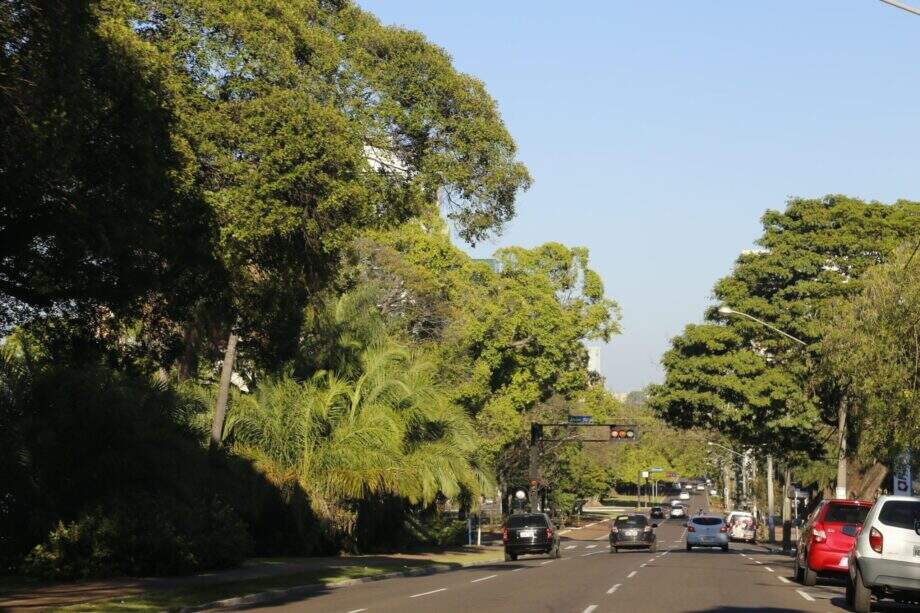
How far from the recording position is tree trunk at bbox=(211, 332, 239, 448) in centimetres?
3356

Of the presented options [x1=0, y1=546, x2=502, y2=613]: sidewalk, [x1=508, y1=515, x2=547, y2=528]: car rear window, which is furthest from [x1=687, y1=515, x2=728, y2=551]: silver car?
[x1=0, y1=546, x2=502, y2=613]: sidewalk

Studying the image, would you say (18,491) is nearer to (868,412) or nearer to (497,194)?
(497,194)

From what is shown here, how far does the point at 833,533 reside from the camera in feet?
82.8

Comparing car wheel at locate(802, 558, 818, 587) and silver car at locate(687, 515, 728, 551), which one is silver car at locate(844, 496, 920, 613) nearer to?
car wheel at locate(802, 558, 818, 587)

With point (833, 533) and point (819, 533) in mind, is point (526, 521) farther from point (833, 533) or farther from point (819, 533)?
point (833, 533)

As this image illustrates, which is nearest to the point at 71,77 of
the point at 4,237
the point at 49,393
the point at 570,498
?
the point at 4,237

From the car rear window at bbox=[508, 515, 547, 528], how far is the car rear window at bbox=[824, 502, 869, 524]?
66.6 feet

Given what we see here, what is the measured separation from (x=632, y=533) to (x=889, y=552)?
109 feet

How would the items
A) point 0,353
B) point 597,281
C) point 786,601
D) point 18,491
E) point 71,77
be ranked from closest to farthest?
point 71,77 → point 786,601 → point 18,491 → point 0,353 → point 597,281

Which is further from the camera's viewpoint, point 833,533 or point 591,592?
point 833,533

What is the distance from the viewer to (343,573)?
30.7 meters

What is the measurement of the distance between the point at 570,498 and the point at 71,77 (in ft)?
268

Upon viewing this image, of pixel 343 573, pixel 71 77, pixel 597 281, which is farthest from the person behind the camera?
pixel 597 281

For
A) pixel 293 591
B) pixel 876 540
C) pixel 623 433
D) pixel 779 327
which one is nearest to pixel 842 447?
pixel 779 327
